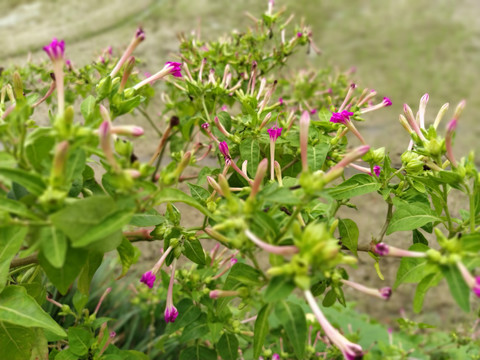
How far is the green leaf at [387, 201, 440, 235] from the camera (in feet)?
3.09

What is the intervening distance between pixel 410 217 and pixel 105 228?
2.21ft

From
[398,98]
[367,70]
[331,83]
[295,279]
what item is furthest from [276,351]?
[367,70]

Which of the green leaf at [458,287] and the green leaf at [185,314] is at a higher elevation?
the green leaf at [458,287]

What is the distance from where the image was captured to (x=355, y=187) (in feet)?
3.32

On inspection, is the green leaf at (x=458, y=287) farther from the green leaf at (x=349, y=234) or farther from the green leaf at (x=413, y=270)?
the green leaf at (x=349, y=234)

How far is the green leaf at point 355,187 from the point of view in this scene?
999mm

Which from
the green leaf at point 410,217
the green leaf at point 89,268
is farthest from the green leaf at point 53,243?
the green leaf at point 410,217

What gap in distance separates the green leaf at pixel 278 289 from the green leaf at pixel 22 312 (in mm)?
422

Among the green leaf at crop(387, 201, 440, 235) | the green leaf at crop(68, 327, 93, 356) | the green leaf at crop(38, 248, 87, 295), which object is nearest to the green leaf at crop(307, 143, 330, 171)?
the green leaf at crop(387, 201, 440, 235)

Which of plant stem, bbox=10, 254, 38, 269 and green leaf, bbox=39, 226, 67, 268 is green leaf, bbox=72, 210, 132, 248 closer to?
green leaf, bbox=39, 226, 67, 268

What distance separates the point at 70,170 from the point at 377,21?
5692 millimetres

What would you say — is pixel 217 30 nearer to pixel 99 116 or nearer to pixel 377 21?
pixel 377 21

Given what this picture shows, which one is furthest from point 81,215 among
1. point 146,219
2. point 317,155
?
point 317,155

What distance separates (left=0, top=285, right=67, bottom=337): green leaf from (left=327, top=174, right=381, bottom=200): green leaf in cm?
65
